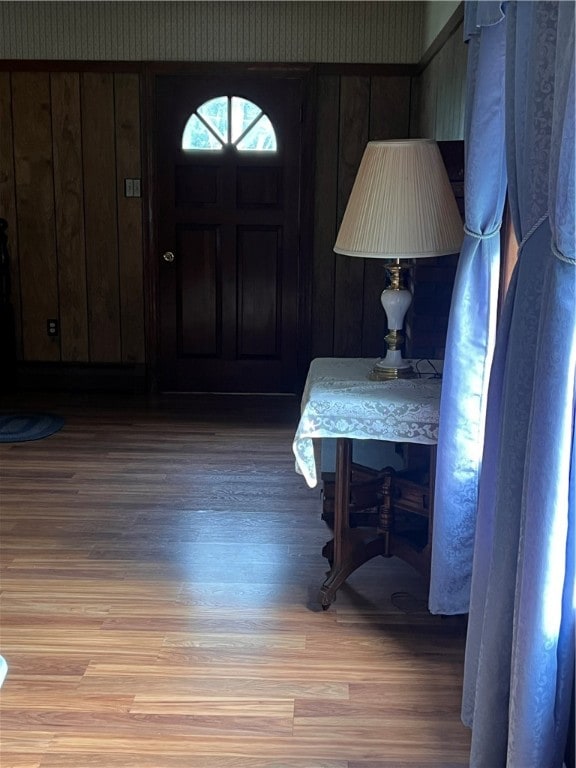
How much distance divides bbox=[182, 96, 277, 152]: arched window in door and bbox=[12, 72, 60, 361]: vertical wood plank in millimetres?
887

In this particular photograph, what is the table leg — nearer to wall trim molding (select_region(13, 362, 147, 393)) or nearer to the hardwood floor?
the hardwood floor

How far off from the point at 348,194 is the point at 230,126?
814 millimetres

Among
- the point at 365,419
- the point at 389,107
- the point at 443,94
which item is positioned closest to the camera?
the point at 365,419

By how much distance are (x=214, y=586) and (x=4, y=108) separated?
3640mm

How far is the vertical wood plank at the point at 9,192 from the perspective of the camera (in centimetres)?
518

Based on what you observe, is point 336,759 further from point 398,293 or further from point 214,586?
point 398,293

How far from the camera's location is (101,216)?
208 inches

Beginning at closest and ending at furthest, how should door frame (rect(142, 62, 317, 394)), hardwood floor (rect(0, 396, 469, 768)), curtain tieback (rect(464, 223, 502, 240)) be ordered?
hardwood floor (rect(0, 396, 469, 768)) → curtain tieback (rect(464, 223, 502, 240)) → door frame (rect(142, 62, 317, 394))

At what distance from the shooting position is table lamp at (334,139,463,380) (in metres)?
2.54

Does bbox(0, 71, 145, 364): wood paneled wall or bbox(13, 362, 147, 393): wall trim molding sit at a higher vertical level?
bbox(0, 71, 145, 364): wood paneled wall

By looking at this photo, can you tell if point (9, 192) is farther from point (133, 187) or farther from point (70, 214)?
point (133, 187)

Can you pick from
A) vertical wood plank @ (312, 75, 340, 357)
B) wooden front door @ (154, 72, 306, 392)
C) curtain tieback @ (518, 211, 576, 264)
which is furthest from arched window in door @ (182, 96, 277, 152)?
curtain tieback @ (518, 211, 576, 264)

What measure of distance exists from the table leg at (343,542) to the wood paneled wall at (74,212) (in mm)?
3013

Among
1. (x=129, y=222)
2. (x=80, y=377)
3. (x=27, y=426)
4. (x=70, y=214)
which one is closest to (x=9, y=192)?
(x=70, y=214)
